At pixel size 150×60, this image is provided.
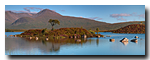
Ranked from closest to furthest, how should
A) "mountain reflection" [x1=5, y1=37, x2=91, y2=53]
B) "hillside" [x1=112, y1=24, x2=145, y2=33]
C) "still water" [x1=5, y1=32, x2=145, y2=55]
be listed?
"still water" [x1=5, y1=32, x2=145, y2=55] → "mountain reflection" [x1=5, y1=37, x2=91, y2=53] → "hillside" [x1=112, y1=24, x2=145, y2=33]

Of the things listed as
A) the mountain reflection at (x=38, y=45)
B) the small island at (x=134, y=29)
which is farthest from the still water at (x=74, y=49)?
the small island at (x=134, y=29)

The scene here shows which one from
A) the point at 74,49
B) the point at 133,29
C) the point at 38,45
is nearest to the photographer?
the point at 74,49

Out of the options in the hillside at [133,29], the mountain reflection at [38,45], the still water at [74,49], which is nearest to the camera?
the still water at [74,49]

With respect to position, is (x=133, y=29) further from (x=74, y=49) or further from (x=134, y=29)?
(x=74, y=49)

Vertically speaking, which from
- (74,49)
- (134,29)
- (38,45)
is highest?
(134,29)

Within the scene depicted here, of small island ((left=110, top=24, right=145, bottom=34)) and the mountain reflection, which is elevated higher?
small island ((left=110, top=24, right=145, bottom=34))

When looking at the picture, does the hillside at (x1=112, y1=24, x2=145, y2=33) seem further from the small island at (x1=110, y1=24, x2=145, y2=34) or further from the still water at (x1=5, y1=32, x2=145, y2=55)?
the still water at (x1=5, y1=32, x2=145, y2=55)

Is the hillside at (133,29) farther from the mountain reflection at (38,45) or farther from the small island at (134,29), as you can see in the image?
the mountain reflection at (38,45)

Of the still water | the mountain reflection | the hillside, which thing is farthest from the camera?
the hillside

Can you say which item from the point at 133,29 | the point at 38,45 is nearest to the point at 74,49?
the point at 38,45

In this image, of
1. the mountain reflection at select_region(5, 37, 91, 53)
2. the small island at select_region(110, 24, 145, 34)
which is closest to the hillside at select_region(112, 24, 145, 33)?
the small island at select_region(110, 24, 145, 34)
